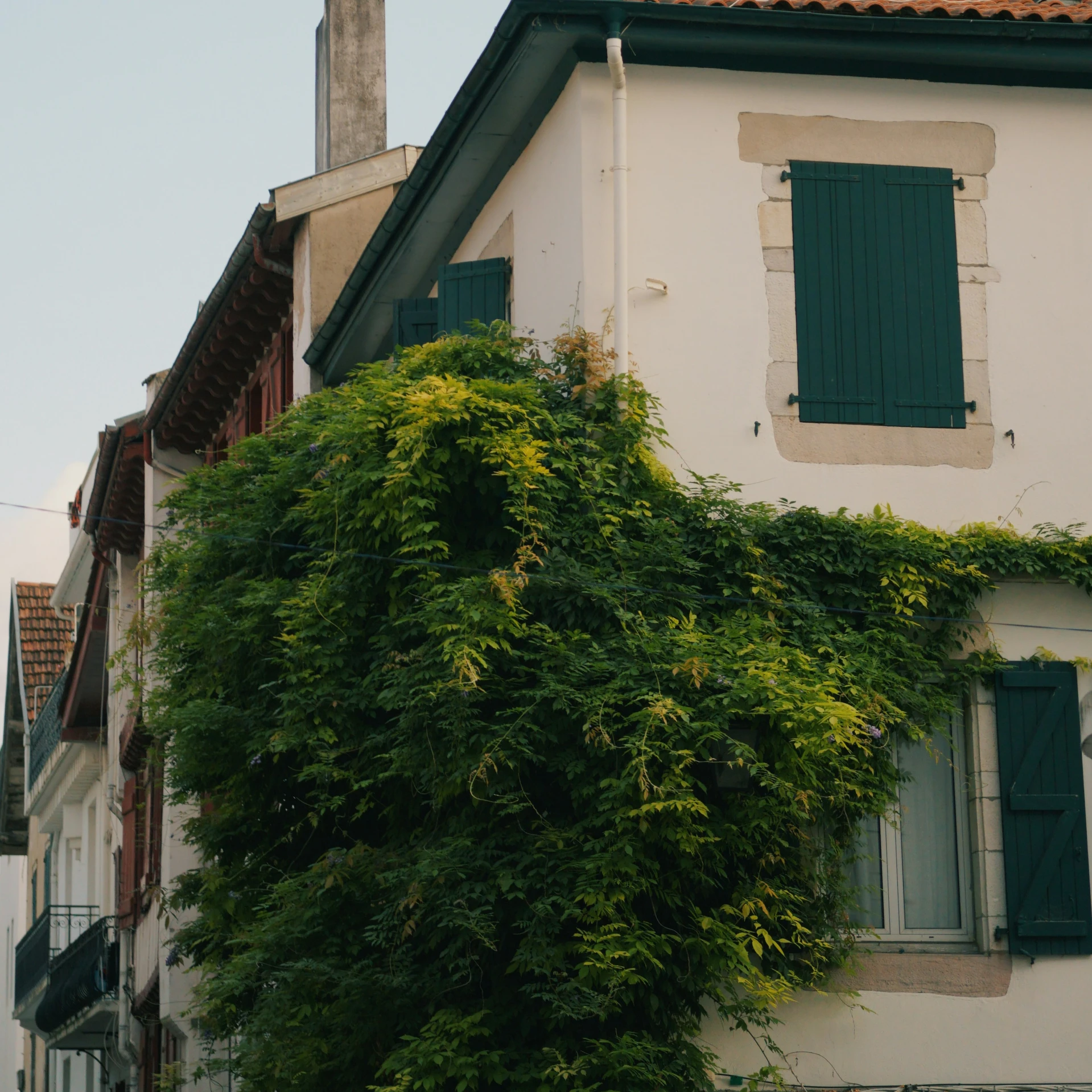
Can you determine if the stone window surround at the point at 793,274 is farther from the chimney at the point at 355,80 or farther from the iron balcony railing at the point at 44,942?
the iron balcony railing at the point at 44,942

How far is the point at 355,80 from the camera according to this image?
1973 centimetres

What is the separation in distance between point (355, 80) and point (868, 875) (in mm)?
12172

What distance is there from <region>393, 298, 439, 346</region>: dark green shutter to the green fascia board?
4.84ft

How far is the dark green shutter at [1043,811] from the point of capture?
34.4 feet

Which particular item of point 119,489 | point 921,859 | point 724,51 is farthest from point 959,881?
point 119,489

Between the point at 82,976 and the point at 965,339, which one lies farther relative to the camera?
the point at 82,976

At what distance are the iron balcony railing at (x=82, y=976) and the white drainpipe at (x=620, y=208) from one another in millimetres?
14665

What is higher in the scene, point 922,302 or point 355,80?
point 355,80

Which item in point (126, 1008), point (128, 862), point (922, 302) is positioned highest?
point (922, 302)

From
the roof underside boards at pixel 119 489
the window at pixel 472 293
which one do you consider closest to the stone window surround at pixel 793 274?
the window at pixel 472 293

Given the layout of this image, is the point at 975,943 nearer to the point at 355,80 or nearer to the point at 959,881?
the point at 959,881

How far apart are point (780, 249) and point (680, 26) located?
1.52 metres

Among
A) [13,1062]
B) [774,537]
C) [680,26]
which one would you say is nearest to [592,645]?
[774,537]

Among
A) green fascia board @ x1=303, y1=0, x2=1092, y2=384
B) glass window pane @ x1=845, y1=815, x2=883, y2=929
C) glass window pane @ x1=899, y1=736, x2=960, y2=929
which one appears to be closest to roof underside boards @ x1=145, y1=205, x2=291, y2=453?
green fascia board @ x1=303, y1=0, x2=1092, y2=384
